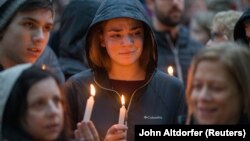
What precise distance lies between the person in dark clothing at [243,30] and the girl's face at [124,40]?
87 cm

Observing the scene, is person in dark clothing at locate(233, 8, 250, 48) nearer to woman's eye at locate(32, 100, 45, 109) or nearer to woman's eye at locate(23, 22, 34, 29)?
woman's eye at locate(23, 22, 34, 29)

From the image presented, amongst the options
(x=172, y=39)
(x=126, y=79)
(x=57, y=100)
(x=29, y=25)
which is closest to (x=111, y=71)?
(x=126, y=79)

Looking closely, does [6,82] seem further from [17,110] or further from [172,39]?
[172,39]

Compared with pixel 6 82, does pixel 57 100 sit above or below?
below

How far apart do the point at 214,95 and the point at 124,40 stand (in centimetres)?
140

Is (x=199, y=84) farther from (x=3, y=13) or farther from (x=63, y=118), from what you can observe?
(x=3, y=13)

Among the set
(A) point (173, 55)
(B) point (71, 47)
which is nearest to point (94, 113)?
(B) point (71, 47)

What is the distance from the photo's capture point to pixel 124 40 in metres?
6.38

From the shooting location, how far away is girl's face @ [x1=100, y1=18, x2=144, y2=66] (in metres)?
6.39

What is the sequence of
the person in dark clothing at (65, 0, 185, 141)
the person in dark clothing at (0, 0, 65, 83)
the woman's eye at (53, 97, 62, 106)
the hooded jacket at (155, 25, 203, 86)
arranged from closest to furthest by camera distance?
1. the woman's eye at (53, 97, 62, 106)
2. the person in dark clothing at (65, 0, 185, 141)
3. the person in dark clothing at (0, 0, 65, 83)
4. the hooded jacket at (155, 25, 203, 86)

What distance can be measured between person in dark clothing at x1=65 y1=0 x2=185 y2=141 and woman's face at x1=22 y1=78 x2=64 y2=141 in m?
1.08

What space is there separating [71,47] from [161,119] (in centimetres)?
198

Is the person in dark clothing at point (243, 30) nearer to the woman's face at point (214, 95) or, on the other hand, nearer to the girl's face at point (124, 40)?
the girl's face at point (124, 40)

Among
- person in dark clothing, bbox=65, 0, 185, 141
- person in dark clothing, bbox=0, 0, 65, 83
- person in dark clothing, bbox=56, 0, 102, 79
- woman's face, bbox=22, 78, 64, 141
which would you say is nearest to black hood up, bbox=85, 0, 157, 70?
person in dark clothing, bbox=65, 0, 185, 141
